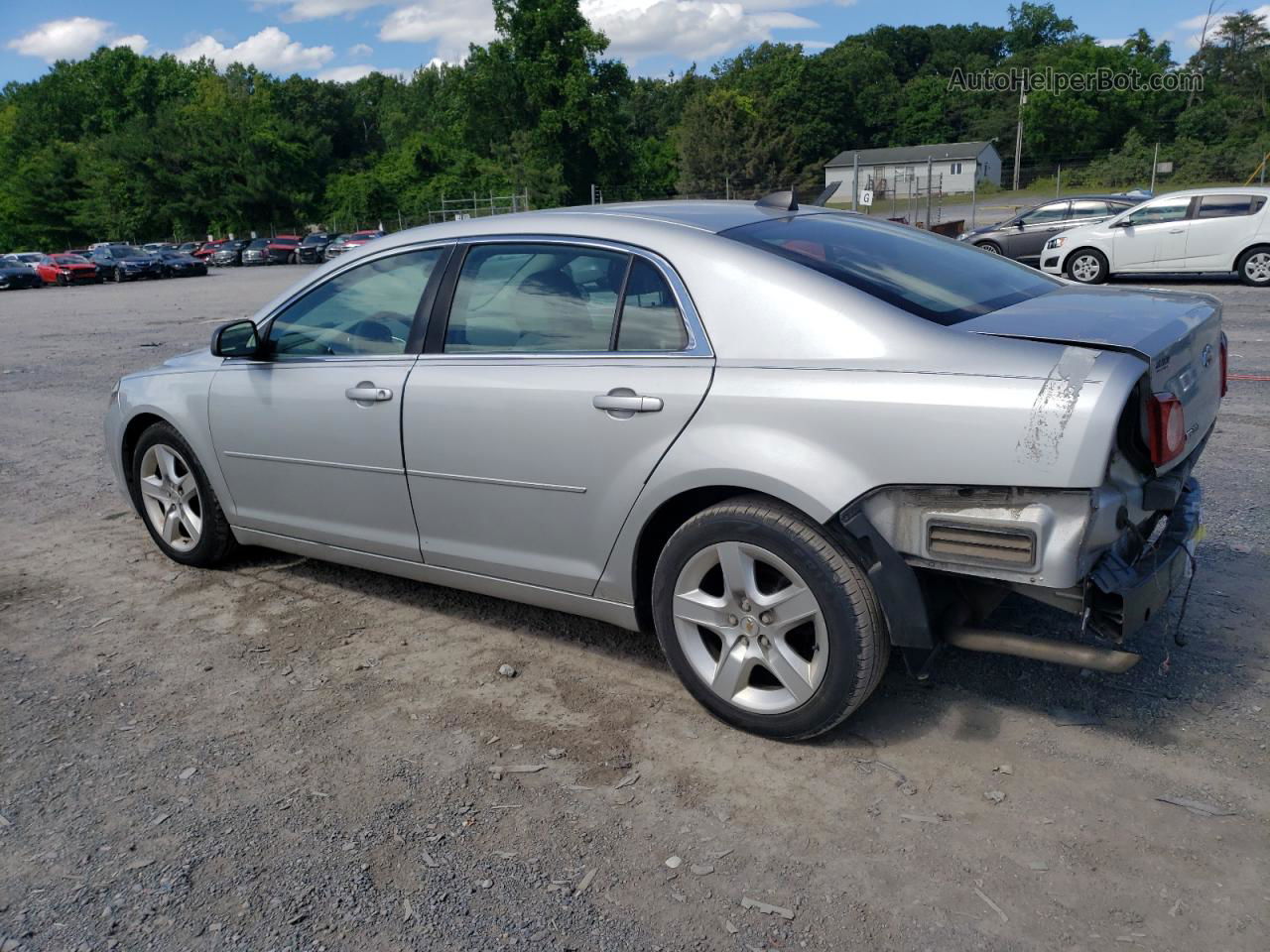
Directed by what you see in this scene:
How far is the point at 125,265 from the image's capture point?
45.2 meters

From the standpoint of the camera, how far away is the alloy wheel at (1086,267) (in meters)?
17.8

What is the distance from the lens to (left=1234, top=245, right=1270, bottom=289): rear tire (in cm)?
1598

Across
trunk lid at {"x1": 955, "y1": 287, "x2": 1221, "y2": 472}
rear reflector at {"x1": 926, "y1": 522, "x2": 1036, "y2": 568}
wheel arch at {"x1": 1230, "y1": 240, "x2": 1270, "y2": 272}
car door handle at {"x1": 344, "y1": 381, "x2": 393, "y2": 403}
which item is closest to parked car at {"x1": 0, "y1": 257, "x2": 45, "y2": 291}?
wheel arch at {"x1": 1230, "y1": 240, "x2": 1270, "y2": 272}

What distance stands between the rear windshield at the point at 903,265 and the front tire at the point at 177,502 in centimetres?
289

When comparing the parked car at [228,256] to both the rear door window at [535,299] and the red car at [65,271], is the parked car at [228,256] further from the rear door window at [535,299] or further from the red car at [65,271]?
the rear door window at [535,299]

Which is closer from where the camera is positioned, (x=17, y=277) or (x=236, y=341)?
(x=236, y=341)

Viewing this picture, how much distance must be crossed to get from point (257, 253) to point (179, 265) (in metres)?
10.7

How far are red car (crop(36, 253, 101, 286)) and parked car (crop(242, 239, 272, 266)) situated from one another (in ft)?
37.7

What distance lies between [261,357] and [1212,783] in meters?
3.88

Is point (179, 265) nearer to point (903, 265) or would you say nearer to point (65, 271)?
point (65, 271)

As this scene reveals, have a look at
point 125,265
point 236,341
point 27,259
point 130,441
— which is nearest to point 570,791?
point 236,341

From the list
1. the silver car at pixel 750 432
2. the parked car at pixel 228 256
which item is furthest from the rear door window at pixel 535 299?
the parked car at pixel 228 256

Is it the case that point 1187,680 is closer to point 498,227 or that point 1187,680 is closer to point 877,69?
point 498,227

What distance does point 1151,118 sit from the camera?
7962 cm
